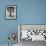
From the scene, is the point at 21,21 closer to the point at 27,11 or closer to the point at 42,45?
the point at 27,11

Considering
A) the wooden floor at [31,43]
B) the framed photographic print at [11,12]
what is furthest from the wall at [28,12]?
the wooden floor at [31,43]

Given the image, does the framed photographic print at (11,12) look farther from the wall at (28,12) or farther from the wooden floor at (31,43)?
the wooden floor at (31,43)

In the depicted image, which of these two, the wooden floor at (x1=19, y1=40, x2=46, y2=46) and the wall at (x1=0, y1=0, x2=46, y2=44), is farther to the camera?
the wall at (x1=0, y1=0, x2=46, y2=44)

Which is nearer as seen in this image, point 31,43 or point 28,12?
point 31,43

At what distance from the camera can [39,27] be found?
4605mm

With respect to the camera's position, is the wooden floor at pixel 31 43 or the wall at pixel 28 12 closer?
the wooden floor at pixel 31 43

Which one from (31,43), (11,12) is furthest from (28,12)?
(31,43)

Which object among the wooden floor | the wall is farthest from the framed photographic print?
the wooden floor

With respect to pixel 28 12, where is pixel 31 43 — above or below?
below

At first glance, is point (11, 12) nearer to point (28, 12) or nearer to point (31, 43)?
point (28, 12)

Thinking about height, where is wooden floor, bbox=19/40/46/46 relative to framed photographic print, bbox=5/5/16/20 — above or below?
below

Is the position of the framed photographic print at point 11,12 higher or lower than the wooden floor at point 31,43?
higher

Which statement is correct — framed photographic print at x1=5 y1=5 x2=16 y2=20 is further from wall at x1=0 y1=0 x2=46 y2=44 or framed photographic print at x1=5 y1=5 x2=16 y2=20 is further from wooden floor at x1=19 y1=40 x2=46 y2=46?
wooden floor at x1=19 y1=40 x2=46 y2=46

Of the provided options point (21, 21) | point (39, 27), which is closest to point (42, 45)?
point (39, 27)
